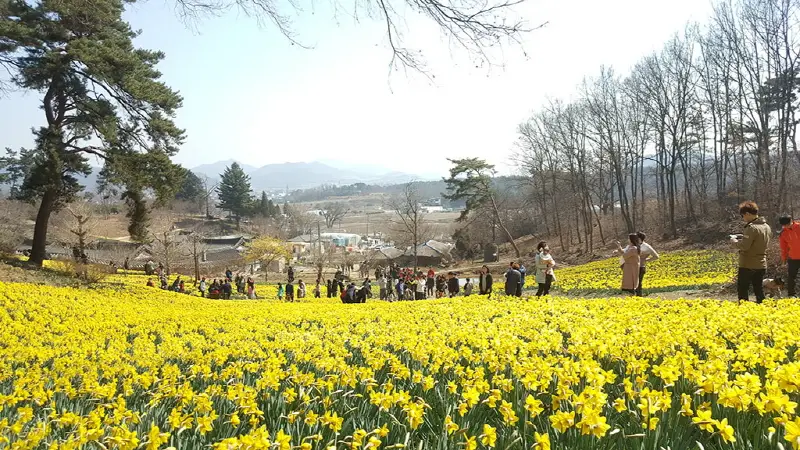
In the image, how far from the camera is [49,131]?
1864 cm

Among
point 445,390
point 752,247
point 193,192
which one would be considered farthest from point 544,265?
point 193,192

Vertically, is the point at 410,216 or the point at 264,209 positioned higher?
the point at 264,209

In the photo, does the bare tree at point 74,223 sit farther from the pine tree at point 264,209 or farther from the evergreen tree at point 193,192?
the pine tree at point 264,209

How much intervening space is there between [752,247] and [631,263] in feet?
10.5

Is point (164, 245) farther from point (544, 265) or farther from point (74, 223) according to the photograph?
point (544, 265)

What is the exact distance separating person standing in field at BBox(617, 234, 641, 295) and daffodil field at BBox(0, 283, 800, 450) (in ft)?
9.74

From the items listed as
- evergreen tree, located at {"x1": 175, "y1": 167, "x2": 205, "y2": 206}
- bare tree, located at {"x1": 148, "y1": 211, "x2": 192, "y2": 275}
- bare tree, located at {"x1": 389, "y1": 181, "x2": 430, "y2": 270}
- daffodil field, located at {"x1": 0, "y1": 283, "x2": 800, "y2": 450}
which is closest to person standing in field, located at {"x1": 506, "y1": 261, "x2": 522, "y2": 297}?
daffodil field, located at {"x1": 0, "y1": 283, "x2": 800, "y2": 450}

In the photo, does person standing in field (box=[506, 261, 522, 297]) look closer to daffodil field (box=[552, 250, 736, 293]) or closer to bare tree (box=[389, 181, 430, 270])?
daffodil field (box=[552, 250, 736, 293])

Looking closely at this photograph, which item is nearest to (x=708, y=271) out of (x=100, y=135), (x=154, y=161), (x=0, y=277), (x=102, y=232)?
(x=154, y=161)

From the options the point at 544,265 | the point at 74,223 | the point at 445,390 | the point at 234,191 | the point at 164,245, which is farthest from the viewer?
the point at 234,191

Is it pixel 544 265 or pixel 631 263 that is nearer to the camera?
pixel 631 263

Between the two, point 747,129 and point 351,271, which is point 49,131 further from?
point 351,271

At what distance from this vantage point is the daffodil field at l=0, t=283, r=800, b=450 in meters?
2.53

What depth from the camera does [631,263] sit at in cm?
1049
